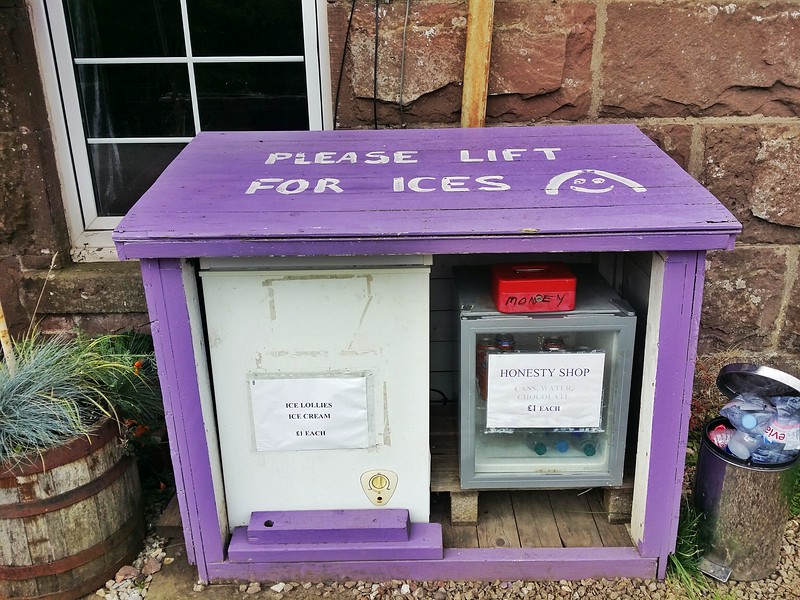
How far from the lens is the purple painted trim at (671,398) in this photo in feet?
6.59

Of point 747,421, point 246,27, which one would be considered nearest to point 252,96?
point 246,27

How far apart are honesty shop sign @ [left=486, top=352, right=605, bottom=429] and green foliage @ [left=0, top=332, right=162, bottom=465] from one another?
1342 millimetres

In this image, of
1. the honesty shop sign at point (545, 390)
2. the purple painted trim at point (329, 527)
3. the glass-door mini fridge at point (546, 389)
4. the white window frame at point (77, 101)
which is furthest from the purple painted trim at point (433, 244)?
the white window frame at point (77, 101)

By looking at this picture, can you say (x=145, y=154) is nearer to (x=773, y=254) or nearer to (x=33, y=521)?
(x=33, y=521)

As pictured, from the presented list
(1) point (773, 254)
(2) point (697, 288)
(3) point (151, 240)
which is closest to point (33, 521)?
(3) point (151, 240)

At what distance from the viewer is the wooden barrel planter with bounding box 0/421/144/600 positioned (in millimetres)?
2156

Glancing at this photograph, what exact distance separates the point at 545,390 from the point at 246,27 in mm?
2001

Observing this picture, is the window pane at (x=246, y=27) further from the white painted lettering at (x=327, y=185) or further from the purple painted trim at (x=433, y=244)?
the purple painted trim at (x=433, y=244)

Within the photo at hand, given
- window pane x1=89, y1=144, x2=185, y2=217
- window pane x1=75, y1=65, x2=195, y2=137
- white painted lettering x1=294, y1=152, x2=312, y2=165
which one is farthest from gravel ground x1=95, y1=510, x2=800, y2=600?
window pane x1=75, y1=65, x2=195, y2=137

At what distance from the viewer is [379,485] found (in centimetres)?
236

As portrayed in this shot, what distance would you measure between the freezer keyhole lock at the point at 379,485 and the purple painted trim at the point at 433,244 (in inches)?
34.1

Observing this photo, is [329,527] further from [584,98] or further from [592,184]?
[584,98]

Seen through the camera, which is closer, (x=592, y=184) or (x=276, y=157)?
(x=592, y=184)

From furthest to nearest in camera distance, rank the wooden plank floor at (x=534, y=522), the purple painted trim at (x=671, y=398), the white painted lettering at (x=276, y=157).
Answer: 1. the wooden plank floor at (x=534, y=522)
2. the white painted lettering at (x=276, y=157)
3. the purple painted trim at (x=671, y=398)
